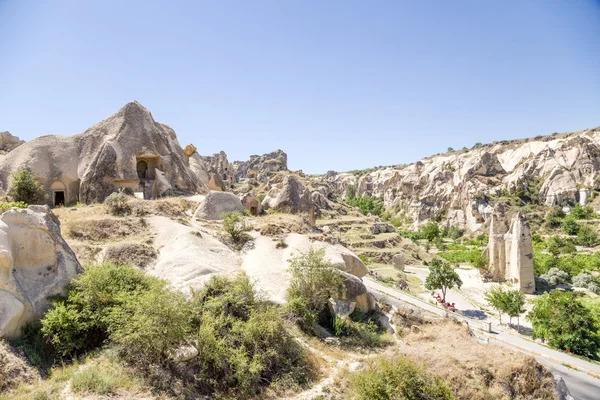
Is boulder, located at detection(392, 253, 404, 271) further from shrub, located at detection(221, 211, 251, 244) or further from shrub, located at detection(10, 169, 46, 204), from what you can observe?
shrub, located at detection(10, 169, 46, 204)

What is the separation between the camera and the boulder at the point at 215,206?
2161 centimetres

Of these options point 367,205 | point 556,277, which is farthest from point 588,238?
point 367,205

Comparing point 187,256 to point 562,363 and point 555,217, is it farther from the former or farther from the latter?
point 555,217

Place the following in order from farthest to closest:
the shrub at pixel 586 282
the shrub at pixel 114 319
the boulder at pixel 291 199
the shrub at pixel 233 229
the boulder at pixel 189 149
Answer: the boulder at pixel 189 149 → the shrub at pixel 586 282 → the boulder at pixel 291 199 → the shrub at pixel 233 229 → the shrub at pixel 114 319

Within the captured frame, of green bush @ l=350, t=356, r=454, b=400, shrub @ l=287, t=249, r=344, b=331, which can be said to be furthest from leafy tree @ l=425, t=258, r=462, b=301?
green bush @ l=350, t=356, r=454, b=400

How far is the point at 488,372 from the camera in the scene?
11.1 m

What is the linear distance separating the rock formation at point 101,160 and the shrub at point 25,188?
6.42 feet

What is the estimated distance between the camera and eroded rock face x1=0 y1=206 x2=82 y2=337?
9117mm

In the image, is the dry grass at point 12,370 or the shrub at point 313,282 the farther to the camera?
the shrub at point 313,282

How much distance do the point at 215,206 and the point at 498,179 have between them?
3335 inches

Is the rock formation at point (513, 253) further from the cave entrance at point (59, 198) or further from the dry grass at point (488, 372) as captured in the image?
the cave entrance at point (59, 198)

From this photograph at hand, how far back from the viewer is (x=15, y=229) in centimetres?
1008

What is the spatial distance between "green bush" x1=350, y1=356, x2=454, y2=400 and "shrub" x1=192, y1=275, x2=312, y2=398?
2.08 meters

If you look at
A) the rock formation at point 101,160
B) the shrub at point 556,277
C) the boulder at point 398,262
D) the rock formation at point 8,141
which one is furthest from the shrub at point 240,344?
the rock formation at point 8,141
